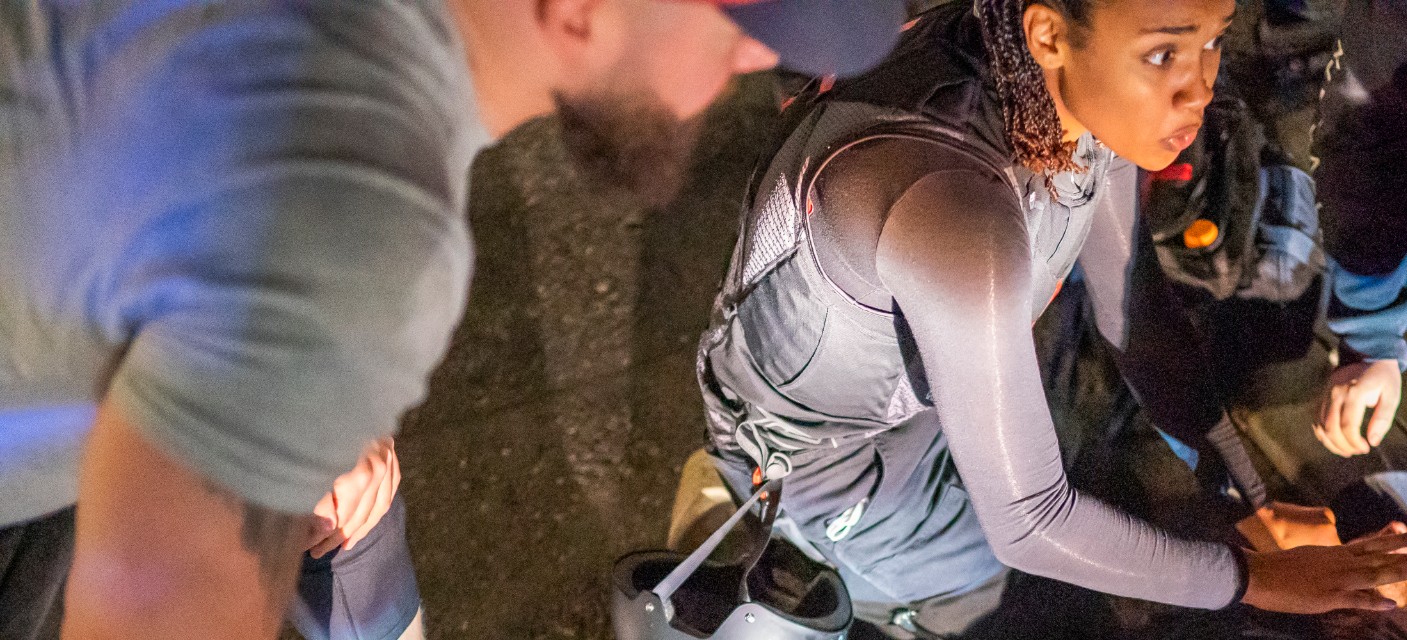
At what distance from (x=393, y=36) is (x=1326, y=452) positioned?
1195mm

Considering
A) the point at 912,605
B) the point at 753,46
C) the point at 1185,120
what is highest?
the point at 753,46

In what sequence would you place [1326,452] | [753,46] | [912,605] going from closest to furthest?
[753,46], [912,605], [1326,452]

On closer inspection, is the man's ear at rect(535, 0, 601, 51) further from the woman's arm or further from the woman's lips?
the woman's lips

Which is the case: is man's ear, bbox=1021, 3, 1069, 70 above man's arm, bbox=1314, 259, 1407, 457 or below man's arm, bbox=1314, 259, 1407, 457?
above

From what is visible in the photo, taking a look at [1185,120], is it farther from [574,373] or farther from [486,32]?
[574,373]

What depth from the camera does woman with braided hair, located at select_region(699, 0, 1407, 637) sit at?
0.65 m

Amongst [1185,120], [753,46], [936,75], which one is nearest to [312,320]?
[753,46]

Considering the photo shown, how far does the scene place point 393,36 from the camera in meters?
0.36

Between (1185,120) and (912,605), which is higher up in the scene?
(1185,120)

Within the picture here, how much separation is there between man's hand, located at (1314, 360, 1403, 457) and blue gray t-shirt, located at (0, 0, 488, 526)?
3.54ft

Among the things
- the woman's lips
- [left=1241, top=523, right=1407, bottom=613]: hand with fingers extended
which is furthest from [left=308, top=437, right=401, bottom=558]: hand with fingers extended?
[left=1241, top=523, right=1407, bottom=613]: hand with fingers extended

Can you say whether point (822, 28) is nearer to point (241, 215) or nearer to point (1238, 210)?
point (241, 215)

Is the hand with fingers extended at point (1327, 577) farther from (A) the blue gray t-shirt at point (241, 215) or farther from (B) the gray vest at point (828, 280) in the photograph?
(A) the blue gray t-shirt at point (241, 215)

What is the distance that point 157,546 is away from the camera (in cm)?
35
